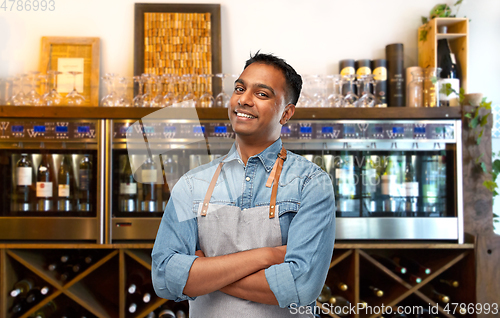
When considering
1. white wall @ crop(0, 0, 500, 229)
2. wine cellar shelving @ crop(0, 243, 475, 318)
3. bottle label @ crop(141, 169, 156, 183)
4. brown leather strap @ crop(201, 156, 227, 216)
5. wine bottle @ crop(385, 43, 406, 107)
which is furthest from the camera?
white wall @ crop(0, 0, 500, 229)

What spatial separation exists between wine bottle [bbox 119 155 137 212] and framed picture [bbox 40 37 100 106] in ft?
1.86

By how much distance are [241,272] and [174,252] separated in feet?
0.53

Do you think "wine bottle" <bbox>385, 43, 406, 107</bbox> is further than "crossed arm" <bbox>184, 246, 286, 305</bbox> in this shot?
Yes

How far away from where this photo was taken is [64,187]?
2070 mm

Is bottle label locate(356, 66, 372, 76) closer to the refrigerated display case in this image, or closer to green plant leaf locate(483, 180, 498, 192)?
green plant leaf locate(483, 180, 498, 192)

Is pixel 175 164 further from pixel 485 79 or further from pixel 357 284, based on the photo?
pixel 485 79

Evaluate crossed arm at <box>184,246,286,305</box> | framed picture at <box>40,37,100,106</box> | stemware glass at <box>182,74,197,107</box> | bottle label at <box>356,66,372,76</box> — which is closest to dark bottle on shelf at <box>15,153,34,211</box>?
framed picture at <box>40,37,100,106</box>

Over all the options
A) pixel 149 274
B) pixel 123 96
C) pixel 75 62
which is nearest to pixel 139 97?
pixel 123 96

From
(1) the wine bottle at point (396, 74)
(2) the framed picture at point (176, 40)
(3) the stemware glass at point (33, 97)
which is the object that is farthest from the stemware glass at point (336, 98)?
(3) the stemware glass at point (33, 97)

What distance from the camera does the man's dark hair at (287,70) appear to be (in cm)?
83

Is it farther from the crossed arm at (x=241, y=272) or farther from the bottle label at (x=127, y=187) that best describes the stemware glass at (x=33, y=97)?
the crossed arm at (x=241, y=272)

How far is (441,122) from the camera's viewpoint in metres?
2.08

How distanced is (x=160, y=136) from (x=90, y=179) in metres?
1.36

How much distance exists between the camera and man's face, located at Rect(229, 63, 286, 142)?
802 millimetres
